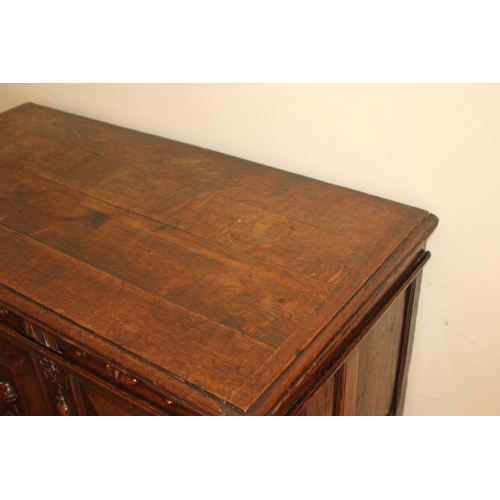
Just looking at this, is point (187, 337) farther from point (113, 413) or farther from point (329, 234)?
point (329, 234)

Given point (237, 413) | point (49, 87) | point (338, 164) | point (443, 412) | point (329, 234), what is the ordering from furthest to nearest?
point (49, 87), point (443, 412), point (338, 164), point (329, 234), point (237, 413)

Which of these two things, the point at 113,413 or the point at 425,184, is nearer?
the point at 113,413

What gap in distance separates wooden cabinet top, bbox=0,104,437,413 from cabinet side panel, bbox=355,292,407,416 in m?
0.18

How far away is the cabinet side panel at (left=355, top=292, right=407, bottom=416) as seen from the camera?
1.42 m

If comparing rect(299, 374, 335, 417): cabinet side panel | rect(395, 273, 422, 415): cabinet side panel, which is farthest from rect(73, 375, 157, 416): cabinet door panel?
rect(395, 273, 422, 415): cabinet side panel

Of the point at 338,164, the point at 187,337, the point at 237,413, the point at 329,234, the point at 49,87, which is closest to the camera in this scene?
the point at 237,413

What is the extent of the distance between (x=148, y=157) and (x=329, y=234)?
64cm

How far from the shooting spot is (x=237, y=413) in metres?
1.00

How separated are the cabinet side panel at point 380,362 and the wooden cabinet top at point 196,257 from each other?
178mm

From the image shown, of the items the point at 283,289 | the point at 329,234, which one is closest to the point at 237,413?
the point at 283,289

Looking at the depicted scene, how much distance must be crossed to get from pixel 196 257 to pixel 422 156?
56cm

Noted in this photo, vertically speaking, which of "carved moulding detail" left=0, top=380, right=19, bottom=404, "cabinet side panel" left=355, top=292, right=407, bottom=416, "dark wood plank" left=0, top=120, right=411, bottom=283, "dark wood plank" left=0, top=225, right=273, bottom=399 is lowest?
"carved moulding detail" left=0, top=380, right=19, bottom=404

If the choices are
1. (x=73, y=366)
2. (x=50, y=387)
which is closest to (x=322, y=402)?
(x=73, y=366)

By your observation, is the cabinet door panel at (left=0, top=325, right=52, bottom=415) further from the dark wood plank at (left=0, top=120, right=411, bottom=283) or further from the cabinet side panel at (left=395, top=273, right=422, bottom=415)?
the cabinet side panel at (left=395, top=273, right=422, bottom=415)
